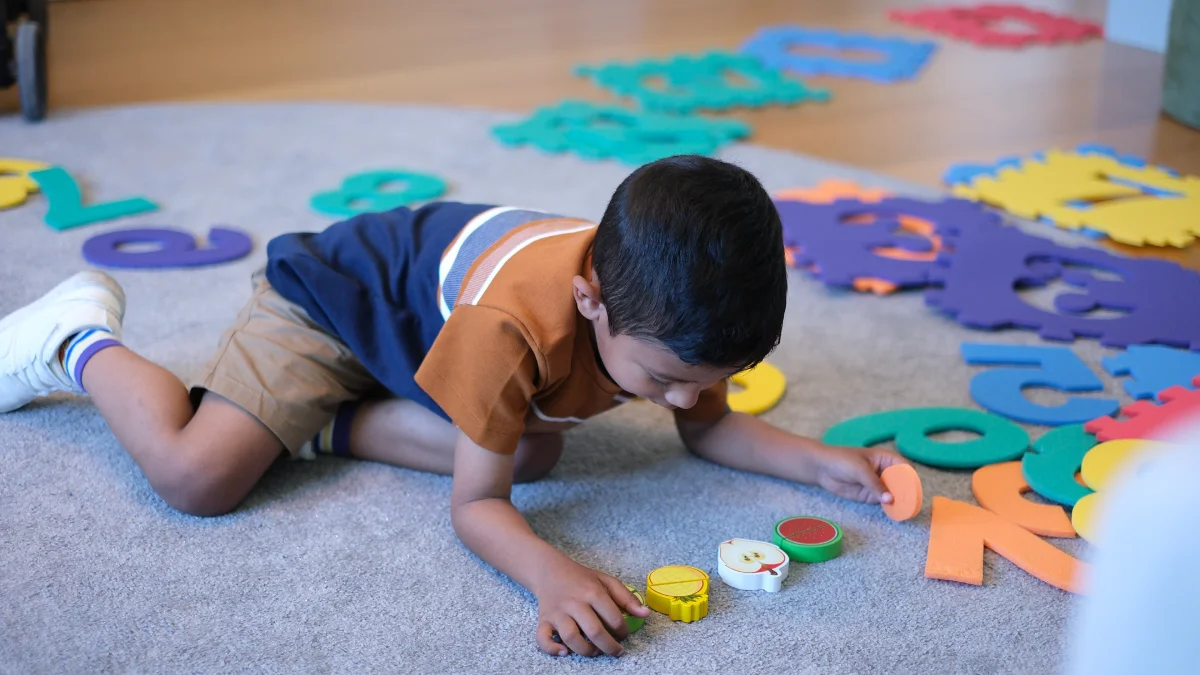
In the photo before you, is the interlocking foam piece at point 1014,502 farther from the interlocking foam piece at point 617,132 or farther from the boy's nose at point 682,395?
the interlocking foam piece at point 617,132

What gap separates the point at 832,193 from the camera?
1.82 metres

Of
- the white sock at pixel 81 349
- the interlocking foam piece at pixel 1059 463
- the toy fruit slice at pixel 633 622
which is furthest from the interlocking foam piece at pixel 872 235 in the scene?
the white sock at pixel 81 349

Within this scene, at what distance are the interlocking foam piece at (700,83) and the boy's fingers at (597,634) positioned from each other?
166 centimetres

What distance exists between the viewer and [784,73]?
2.71 meters

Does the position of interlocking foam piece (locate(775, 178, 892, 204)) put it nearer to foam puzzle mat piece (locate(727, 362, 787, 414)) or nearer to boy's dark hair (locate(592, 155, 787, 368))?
foam puzzle mat piece (locate(727, 362, 787, 414))

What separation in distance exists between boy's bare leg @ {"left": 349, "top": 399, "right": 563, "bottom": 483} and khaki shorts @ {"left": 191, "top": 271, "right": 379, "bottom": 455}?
34 millimetres

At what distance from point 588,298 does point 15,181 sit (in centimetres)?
127

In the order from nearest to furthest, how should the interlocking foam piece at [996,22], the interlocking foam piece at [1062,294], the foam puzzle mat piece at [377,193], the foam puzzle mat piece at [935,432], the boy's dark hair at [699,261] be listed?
the boy's dark hair at [699,261] → the foam puzzle mat piece at [935,432] → the interlocking foam piece at [1062,294] → the foam puzzle mat piece at [377,193] → the interlocking foam piece at [996,22]

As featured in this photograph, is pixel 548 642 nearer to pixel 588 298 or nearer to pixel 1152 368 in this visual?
pixel 588 298

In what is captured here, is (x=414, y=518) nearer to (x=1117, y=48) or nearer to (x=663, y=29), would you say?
(x=663, y=29)

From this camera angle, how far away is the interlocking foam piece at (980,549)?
0.91 m

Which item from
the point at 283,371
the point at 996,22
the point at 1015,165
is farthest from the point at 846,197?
the point at 996,22

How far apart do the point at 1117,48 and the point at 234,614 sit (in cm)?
285

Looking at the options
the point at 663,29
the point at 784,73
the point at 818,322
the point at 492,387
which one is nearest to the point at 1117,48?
the point at 784,73
